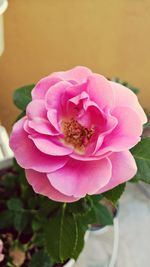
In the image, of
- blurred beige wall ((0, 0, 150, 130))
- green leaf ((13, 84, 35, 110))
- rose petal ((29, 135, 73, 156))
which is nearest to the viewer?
rose petal ((29, 135, 73, 156))

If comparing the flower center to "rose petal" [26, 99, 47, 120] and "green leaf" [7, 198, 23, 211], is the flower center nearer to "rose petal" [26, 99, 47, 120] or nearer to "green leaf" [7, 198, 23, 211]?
"rose petal" [26, 99, 47, 120]

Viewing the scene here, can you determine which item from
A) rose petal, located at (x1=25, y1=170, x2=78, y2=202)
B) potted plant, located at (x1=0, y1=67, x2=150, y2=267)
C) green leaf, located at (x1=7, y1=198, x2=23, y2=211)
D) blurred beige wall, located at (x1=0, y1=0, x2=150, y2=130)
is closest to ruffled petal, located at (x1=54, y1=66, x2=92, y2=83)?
potted plant, located at (x1=0, y1=67, x2=150, y2=267)

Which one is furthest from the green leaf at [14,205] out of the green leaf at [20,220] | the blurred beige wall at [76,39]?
the blurred beige wall at [76,39]

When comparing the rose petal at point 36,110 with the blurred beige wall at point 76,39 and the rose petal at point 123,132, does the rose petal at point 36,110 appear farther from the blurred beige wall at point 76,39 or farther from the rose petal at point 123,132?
the blurred beige wall at point 76,39

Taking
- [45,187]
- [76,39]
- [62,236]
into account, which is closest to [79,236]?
[62,236]

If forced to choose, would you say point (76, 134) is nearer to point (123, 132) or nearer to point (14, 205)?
point (123, 132)

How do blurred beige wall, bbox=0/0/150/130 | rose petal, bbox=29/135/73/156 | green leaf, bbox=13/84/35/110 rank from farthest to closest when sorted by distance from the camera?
blurred beige wall, bbox=0/0/150/130, green leaf, bbox=13/84/35/110, rose petal, bbox=29/135/73/156

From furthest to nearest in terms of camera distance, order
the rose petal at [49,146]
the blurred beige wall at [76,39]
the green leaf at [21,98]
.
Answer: the blurred beige wall at [76,39]
the green leaf at [21,98]
the rose petal at [49,146]
